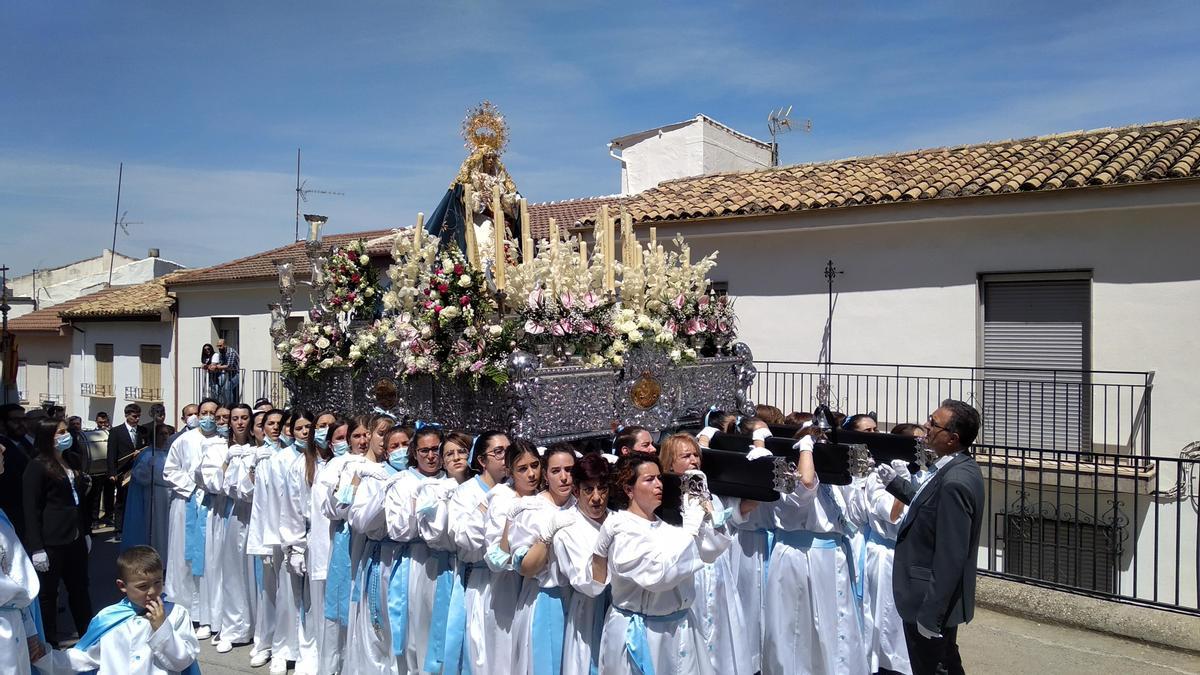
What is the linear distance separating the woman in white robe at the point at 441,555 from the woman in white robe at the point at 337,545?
715 mm

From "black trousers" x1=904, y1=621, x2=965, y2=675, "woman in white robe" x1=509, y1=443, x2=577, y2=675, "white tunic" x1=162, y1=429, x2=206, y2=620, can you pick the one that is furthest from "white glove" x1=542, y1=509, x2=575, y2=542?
"white tunic" x1=162, y1=429, x2=206, y2=620

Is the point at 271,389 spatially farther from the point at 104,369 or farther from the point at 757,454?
the point at 757,454

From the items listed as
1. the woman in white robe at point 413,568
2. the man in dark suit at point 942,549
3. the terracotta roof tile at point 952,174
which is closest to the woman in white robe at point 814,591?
the man in dark suit at point 942,549

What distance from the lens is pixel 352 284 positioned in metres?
7.23

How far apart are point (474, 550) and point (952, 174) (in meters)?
9.76

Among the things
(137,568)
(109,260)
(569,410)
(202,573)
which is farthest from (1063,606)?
(109,260)

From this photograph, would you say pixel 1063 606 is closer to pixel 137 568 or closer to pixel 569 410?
pixel 569 410

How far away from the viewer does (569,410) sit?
571cm

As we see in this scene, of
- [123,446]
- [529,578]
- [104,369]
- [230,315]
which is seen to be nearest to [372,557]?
[529,578]

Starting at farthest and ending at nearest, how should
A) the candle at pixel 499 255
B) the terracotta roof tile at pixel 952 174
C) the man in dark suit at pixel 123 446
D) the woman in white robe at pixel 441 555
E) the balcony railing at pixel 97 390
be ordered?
the balcony railing at pixel 97 390, the terracotta roof tile at pixel 952 174, the man in dark suit at pixel 123 446, the candle at pixel 499 255, the woman in white robe at pixel 441 555

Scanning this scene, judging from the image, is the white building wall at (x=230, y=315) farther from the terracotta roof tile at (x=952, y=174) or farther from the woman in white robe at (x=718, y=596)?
the woman in white robe at (x=718, y=596)

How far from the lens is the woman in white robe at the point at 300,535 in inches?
239

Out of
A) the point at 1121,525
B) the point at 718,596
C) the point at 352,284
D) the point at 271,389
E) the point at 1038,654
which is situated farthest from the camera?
the point at 271,389

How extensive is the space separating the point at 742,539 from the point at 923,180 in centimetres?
811
